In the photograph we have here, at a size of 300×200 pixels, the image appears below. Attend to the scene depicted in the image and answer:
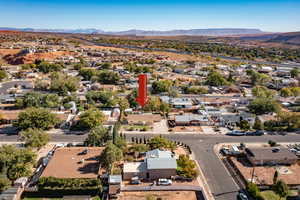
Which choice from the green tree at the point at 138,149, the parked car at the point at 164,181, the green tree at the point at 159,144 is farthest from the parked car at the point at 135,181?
the green tree at the point at 159,144

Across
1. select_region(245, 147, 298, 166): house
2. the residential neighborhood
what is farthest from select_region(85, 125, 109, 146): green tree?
select_region(245, 147, 298, 166): house

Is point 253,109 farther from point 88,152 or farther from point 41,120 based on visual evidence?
point 41,120

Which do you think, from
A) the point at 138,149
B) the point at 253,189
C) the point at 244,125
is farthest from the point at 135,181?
the point at 244,125

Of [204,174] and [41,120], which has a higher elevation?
[41,120]

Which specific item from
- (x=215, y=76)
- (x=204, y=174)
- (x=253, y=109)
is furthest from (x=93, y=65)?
(x=204, y=174)

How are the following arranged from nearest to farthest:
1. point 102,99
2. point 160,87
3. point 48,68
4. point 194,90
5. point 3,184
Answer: point 3,184 < point 102,99 < point 160,87 < point 194,90 < point 48,68

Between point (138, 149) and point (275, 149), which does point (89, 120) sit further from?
point (275, 149)

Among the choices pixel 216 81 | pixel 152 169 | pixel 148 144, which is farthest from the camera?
pixel 216 81
